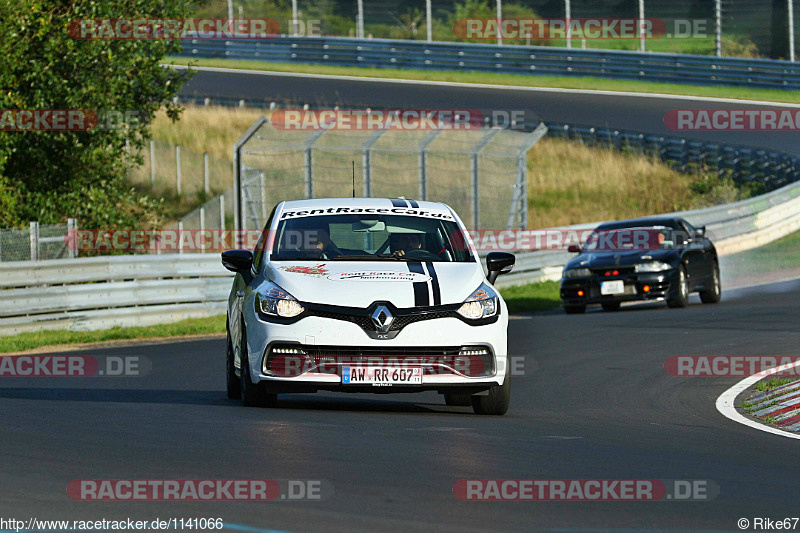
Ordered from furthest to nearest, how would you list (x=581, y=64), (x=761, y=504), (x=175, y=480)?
1. (x=581, y=64)
2. (x=175, y=480)
3. (x=761, y=504)

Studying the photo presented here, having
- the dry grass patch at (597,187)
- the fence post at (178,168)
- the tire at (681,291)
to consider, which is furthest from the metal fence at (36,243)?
the dry grass patch at (597,187)

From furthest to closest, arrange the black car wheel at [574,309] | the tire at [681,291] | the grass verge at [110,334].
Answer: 1. the black car wheel at [574,309]
2. the tire at [681,291]
3. the grass verge at [110,334]

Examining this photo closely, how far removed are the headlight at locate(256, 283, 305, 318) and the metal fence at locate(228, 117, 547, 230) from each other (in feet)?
40.7

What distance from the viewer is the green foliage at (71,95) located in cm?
2283

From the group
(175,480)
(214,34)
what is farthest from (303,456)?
(214,34)

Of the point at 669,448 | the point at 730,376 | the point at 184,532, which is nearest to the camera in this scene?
the point at 184,532

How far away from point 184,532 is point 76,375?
29.0ft

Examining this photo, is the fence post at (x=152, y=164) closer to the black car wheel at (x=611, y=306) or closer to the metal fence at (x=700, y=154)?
the metal fence at (x=700, y=154)

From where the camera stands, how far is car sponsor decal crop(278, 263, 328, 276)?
33.8 ft

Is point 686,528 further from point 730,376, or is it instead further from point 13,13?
point 13,13

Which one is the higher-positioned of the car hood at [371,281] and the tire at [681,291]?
the car hood at [371,281]

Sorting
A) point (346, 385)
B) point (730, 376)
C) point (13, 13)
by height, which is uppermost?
point (13, 13)

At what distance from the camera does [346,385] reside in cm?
997

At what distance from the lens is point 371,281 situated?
1012 cm
